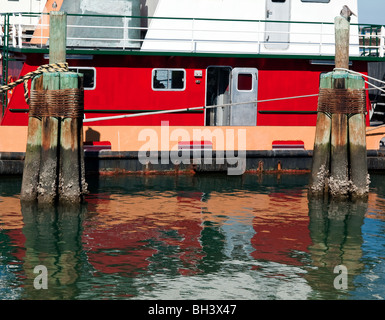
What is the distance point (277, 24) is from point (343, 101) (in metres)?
5.19

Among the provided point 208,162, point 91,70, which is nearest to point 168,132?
point 208,162

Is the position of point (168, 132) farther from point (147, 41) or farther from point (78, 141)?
point (78, 141)

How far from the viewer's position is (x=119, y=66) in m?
18.3

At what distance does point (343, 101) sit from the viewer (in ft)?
49.1

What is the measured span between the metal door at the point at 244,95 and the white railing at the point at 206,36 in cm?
63

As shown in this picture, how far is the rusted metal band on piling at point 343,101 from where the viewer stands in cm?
1497

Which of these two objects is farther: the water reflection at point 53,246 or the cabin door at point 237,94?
the cabin door at point 237,94

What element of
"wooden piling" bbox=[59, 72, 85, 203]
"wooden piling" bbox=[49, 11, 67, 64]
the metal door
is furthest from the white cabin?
"wooden piling" bbox=[59, 72, 85, 203]

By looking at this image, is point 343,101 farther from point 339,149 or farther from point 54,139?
point 54,139

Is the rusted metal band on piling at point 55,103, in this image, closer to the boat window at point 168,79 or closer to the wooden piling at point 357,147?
the boat window at point 168,79

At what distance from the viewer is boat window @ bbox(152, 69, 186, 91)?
730 inches

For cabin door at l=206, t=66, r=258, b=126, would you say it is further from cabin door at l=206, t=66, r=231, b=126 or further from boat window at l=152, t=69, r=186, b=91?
boat window at l=152, t=69, r=186, b=91

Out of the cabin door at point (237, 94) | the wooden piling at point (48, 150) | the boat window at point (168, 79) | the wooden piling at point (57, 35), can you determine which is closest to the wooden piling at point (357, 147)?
the cabin door at point (237, 94)

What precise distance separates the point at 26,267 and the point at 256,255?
12.3 feet
